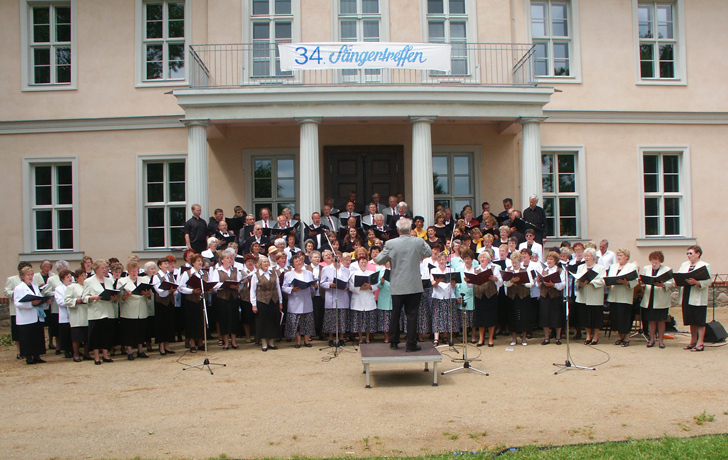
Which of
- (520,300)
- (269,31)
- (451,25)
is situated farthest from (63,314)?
(451,25)

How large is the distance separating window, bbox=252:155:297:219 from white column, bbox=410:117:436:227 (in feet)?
12.1

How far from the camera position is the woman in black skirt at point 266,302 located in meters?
10.6

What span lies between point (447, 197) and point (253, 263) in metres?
7.10

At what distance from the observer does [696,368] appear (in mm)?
8562

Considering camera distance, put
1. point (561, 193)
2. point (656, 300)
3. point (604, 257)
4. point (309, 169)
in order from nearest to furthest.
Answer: point (656, 300)
point (604, 257)
point (309, 169)
point (561, 193)

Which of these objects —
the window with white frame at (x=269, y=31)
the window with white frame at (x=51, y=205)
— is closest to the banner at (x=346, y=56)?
the window with white frame at (x=269, y=31)

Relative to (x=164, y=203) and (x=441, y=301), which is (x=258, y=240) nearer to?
(x=441, y=301)

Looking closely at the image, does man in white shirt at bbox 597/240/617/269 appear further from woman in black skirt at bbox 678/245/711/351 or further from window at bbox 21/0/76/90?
window at bbox 21/0/76/90

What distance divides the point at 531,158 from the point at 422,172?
2.51 meters

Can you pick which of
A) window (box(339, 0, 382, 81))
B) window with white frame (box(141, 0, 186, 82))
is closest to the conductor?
window (box(339, 0, 382, 81))

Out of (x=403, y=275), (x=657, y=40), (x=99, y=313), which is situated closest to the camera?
(x=403, y=275)

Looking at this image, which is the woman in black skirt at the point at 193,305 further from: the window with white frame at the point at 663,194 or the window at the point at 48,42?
the window with white frame at the point at 663,194

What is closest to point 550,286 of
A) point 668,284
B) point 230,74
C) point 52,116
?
point 668,284

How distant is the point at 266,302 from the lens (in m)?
10.6
